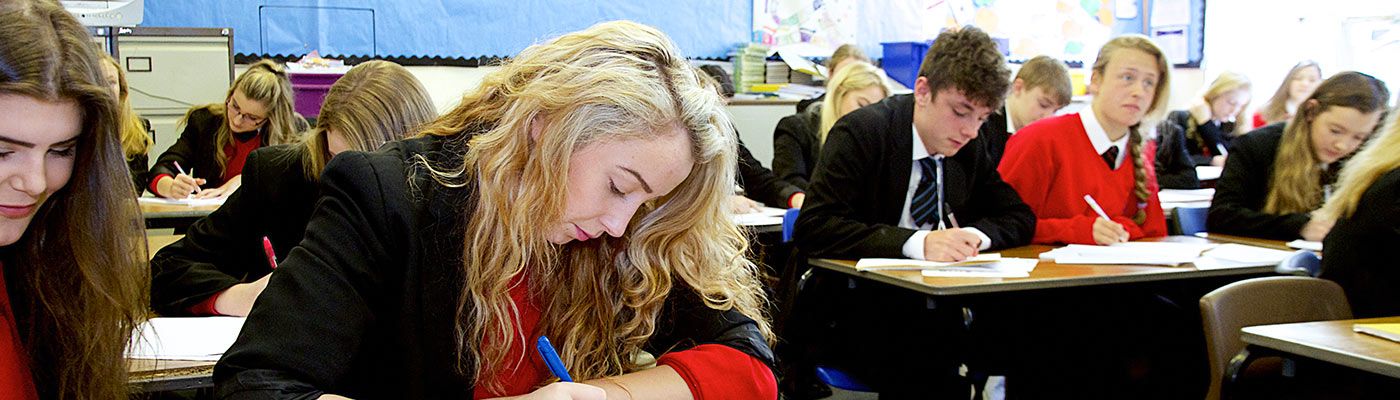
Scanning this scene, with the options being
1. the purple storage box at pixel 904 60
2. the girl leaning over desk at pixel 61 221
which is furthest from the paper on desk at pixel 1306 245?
the purple storage box at pixel 904 60

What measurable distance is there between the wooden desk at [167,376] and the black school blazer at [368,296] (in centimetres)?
40

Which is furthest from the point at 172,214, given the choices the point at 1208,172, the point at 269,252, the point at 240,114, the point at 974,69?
the point at 1208,172

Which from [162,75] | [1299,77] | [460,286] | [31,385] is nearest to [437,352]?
[460,286]

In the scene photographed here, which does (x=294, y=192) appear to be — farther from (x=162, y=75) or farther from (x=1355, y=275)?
(x=162, y=75)

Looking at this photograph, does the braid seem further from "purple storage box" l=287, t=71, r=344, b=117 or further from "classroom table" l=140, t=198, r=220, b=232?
"purple storage box" l=287, t=71, r=344, b=117

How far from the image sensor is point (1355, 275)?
225 centimetres

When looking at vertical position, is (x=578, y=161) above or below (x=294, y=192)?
above

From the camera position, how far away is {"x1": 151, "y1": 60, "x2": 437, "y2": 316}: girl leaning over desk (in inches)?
70.7

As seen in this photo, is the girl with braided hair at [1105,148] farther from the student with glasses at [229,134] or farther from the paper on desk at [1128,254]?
the student with glasses at [229,134]

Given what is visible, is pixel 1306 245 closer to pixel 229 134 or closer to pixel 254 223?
pixel 254 223

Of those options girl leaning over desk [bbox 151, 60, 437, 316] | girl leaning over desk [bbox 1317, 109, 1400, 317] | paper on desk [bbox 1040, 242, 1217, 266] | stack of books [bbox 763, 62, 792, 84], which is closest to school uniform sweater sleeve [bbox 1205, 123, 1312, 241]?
paper on desk [bbox 1040, 242, 1217, 266]

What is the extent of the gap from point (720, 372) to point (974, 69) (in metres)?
1.71

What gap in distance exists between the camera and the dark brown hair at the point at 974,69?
2650 millimetres

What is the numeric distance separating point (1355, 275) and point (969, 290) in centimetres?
85
